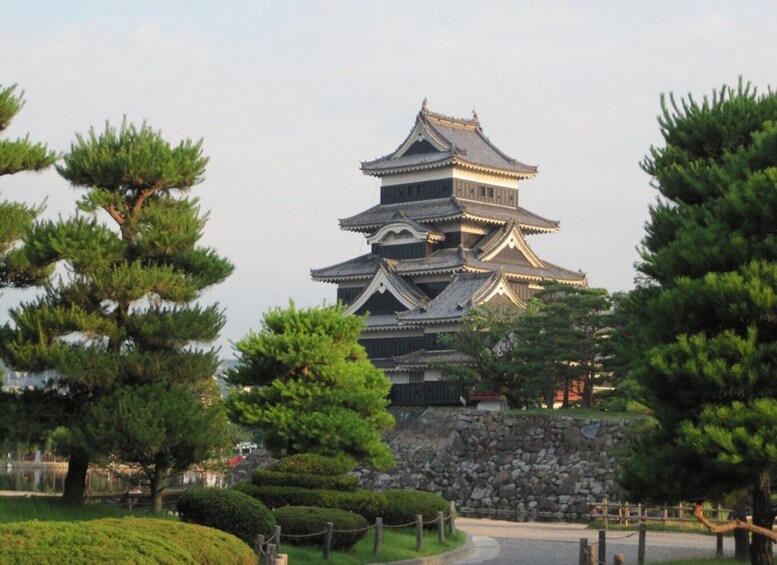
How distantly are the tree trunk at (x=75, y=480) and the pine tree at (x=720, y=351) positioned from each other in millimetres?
11303

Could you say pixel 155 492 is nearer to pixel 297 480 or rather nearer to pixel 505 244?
pixel 297 480

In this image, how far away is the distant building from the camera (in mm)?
55812

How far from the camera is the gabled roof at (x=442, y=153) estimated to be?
2393 inches

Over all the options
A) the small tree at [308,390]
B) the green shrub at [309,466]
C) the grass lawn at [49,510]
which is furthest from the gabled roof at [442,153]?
the grass lawn at [49,510]

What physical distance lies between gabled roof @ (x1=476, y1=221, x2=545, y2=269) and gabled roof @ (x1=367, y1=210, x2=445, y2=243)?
218cm

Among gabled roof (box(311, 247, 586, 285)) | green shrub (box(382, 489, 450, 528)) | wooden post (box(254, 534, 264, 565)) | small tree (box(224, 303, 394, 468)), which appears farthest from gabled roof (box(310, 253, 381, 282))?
wooden post (box(254, 534, 264, 565))

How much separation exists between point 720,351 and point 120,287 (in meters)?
12.2

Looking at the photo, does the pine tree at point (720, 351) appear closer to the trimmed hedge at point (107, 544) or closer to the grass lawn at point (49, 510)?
the trimmed hedge at point (107, 544)

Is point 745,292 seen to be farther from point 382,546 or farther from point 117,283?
point 117,283

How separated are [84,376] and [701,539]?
16.2 m

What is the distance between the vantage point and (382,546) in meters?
23.8

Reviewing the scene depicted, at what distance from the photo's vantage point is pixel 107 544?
1366cm

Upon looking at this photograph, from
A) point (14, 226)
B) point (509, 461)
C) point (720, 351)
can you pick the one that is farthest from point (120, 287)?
point (509, 461)

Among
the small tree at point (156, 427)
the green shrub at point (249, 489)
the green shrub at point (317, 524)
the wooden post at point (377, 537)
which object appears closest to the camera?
the green shrub at point (317, 524)
